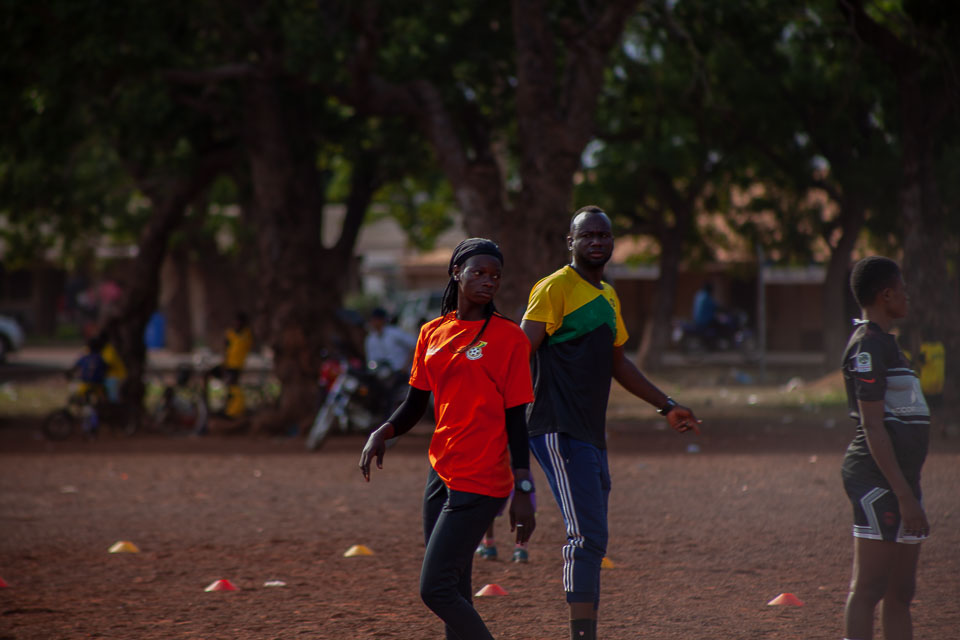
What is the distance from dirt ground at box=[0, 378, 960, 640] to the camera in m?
5.54

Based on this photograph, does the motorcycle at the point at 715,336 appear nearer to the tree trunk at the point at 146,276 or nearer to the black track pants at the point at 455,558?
the tree trunk at the point at 146,276

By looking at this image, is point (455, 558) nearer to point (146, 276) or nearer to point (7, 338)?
point (146, 276)

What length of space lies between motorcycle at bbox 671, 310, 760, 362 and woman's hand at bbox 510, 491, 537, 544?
26708 mm

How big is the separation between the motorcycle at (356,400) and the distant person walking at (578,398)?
9168 mm

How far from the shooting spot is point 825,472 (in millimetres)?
10594

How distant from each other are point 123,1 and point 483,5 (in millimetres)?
5611

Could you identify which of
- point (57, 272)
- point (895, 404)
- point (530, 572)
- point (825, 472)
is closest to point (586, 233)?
point (895, 404)

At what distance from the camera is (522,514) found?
3982 mm

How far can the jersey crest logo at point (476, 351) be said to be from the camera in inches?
160

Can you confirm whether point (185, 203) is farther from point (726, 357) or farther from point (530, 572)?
point (726, 357)

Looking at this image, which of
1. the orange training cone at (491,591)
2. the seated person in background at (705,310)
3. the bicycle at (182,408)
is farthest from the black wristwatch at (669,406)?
the seated person in background at (705,310)

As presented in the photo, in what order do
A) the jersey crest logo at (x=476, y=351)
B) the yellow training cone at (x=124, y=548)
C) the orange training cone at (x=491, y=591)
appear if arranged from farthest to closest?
1. the yellow training cone at (x=124, y=548)
2. the orange training cone at (x=491, y=591)
3. the jersey crest logo at (x=476, y=351)

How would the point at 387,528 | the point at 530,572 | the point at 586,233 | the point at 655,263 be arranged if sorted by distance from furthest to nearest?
the point at 655,263 → the point at 387,528 → the point at 530,572 → the point at 586,233

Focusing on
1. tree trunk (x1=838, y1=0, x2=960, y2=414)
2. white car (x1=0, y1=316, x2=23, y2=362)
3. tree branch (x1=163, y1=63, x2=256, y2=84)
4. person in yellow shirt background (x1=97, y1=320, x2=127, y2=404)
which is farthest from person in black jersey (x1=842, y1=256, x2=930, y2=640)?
white car (x1=0, y1=316, x2=23, y2=362)
